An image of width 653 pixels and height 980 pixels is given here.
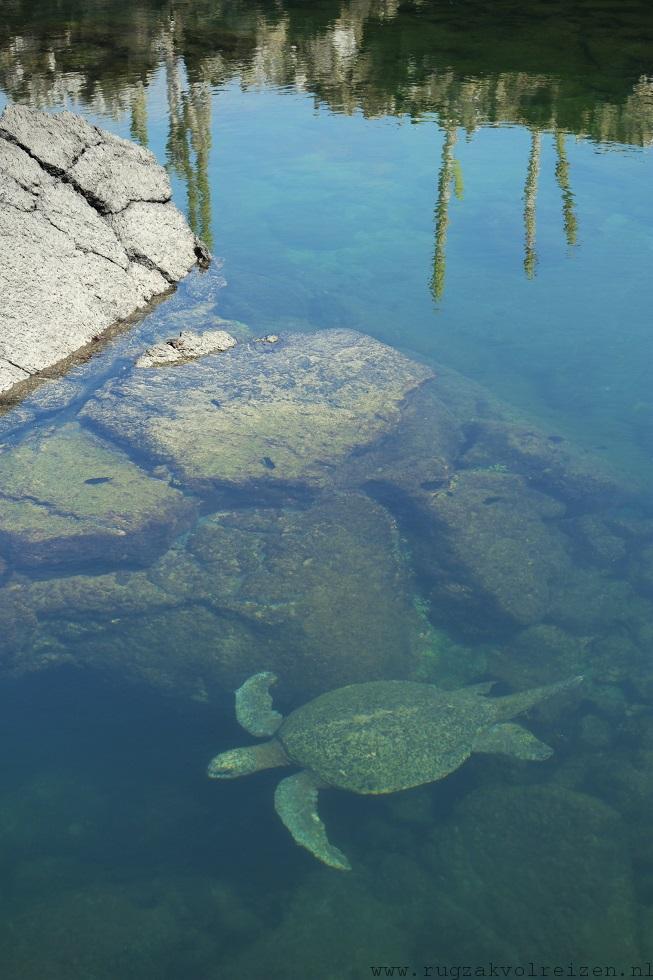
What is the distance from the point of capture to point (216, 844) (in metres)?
2.68

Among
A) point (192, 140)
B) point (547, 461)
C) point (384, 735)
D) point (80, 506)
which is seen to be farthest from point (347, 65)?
point (384, 735)

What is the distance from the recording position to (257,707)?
3.04 metres

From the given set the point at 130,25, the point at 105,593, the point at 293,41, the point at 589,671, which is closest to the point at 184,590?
the point at 105,593

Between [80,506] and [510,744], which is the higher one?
[80,506]

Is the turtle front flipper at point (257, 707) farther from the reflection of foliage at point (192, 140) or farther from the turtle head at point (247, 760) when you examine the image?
the reflection of foliage at point (192, 140)

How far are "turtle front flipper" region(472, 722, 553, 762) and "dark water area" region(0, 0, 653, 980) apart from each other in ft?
0.10

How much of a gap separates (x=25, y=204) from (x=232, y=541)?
3084 millimetres

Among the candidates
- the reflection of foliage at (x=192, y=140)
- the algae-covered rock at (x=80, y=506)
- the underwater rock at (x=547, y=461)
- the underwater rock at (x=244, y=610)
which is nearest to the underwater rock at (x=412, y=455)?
the underwater rock at (x=547, y=461)

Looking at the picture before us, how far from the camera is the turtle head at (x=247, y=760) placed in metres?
2.87

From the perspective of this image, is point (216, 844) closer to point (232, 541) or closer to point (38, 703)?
point (38, 703)

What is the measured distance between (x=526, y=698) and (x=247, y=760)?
98cm

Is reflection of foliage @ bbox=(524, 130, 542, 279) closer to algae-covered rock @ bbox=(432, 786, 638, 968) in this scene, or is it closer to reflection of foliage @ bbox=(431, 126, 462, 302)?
reflection of foliage @ bbox=(431, 126, 462, 302)

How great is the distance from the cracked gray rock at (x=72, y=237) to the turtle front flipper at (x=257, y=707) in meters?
2.49

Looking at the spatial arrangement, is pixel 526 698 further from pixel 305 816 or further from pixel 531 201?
pixel 531 201
